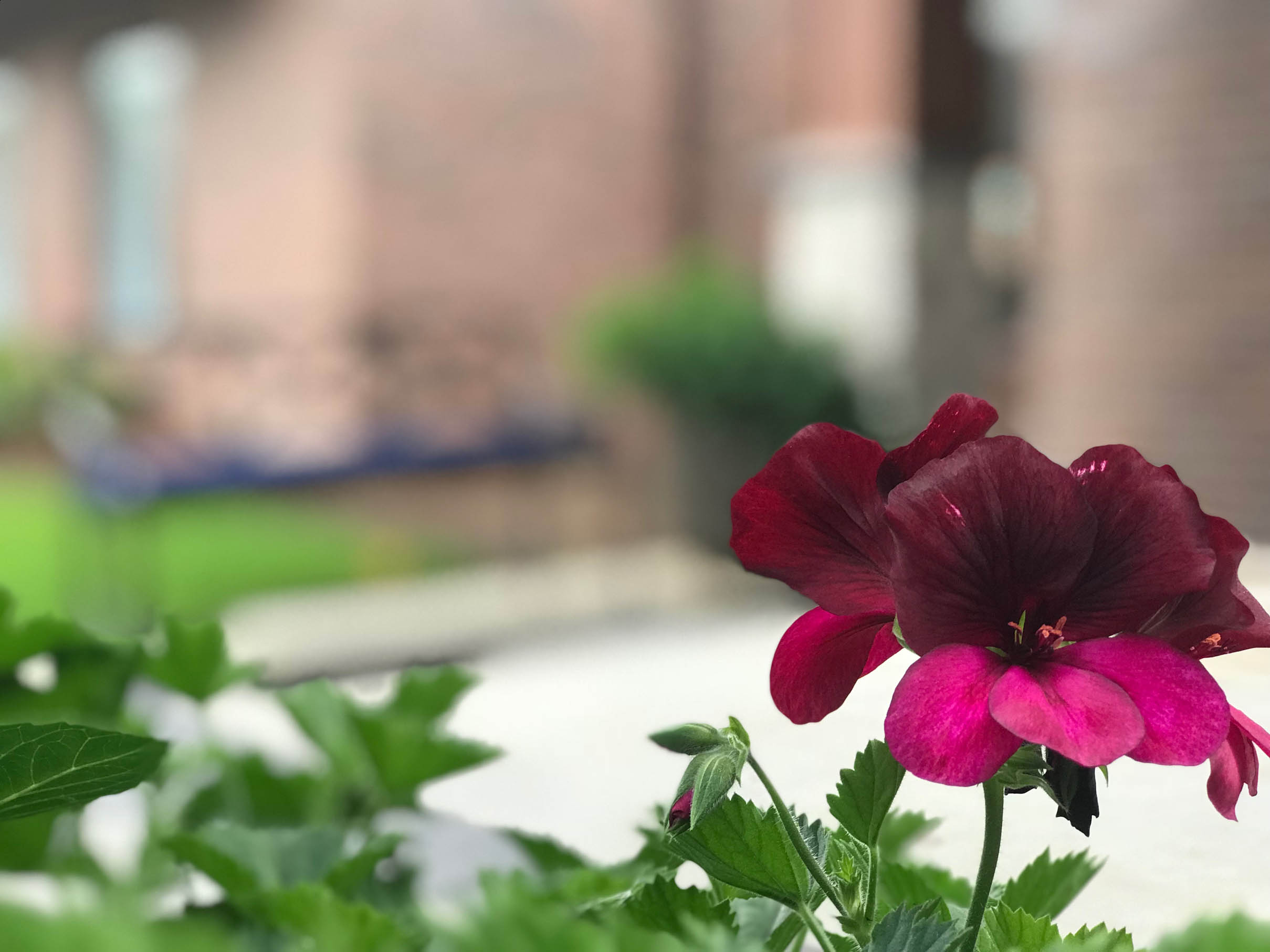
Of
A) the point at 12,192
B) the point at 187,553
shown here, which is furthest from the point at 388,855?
the point at 12,192

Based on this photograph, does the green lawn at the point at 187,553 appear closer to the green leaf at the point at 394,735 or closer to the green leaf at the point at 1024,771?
the green leaf at the point at 394,735

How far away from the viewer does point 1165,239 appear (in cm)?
289

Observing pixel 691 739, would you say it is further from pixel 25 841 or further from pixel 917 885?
pixel 25 841

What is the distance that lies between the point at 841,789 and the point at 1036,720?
0.05 m

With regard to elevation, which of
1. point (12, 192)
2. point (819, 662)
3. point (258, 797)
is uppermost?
point (12, 192)

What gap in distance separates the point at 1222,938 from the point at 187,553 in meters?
5.66

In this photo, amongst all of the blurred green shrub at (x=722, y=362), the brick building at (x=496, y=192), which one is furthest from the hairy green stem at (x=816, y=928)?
the brick building at (x=496, y=192)

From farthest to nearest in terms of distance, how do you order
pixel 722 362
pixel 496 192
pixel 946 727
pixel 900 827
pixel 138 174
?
pixel 138 174
pixel 496 192
pixel 722 362
pixel 900 827
pixel 946 727

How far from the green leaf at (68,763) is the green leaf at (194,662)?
0.16m

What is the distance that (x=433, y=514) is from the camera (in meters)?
5.70

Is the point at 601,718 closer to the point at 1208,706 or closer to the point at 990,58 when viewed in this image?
the point at 1208,706

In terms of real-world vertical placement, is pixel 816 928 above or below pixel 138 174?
below

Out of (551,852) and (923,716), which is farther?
(551,852)

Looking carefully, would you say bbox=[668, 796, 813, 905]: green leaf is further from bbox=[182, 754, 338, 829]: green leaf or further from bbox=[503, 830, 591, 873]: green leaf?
bbox=[182, 754, 338, 829]: green leaf
